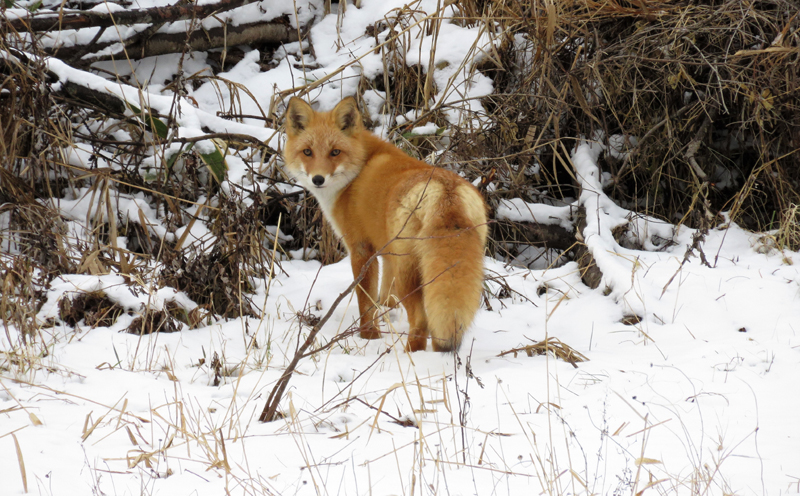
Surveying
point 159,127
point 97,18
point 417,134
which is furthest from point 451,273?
point 97,18

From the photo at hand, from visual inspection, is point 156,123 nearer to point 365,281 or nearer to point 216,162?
point 216,162

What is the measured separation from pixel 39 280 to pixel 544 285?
400 centimetres

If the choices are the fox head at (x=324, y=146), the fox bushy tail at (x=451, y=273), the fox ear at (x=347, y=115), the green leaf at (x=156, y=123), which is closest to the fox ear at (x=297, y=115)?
the fox head at (x=324, y=146)

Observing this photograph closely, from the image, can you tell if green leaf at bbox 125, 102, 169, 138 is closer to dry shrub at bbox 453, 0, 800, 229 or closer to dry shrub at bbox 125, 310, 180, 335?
dry shrub at bbox 125, 310, 180, 335

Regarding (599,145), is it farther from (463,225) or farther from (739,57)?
(463,225)

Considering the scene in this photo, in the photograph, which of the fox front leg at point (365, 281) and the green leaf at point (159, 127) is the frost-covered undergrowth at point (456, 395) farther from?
the fox front leg at point (365, 281)

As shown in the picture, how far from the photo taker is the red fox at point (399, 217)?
10.8 feet

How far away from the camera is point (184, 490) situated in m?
2.19

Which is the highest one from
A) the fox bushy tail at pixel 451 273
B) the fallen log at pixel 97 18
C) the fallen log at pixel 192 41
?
the fallen log at pixel 97 18

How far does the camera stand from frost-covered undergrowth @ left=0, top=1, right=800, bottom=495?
2238 millimetres

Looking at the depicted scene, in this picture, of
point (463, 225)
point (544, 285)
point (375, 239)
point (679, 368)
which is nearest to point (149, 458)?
point (463, 225)

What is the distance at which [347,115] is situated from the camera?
4809mm

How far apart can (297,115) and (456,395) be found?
2.82 metres

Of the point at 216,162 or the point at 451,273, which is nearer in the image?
the point at 451,273
